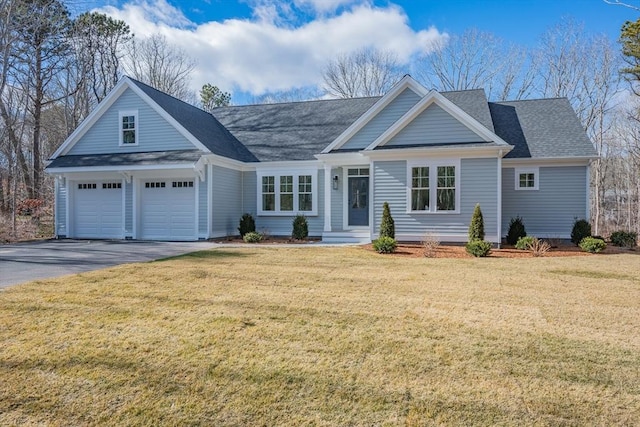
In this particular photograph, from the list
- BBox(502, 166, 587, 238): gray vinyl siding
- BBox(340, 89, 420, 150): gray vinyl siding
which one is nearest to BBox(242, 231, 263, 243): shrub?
BBox(340, 89, 420, 150): gray vinyl siding

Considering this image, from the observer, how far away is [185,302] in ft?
19.3

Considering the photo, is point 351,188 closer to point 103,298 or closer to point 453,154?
point 453,154

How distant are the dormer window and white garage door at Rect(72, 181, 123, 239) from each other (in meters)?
1.78

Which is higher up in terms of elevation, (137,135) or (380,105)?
(380,105)

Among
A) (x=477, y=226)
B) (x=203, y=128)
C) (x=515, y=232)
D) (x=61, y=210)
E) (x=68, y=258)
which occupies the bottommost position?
(x=68, y=258)

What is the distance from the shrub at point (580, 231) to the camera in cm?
1345

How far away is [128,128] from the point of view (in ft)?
54.0

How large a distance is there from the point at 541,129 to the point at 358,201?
8045 mm

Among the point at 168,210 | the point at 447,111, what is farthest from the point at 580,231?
the point at 168,210

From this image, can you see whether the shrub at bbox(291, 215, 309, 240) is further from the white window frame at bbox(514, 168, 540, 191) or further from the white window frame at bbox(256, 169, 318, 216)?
the white window frame at bbox(514, 168, 540, 191)

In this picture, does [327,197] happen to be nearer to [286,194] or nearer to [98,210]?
[286,194]

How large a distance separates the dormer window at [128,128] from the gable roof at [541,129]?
48.5ft

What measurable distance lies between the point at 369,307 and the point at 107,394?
3479 millimetres

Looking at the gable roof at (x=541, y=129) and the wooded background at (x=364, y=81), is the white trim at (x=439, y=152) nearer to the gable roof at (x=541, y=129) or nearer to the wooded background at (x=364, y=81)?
the gable roof at (x=541, y=129)
